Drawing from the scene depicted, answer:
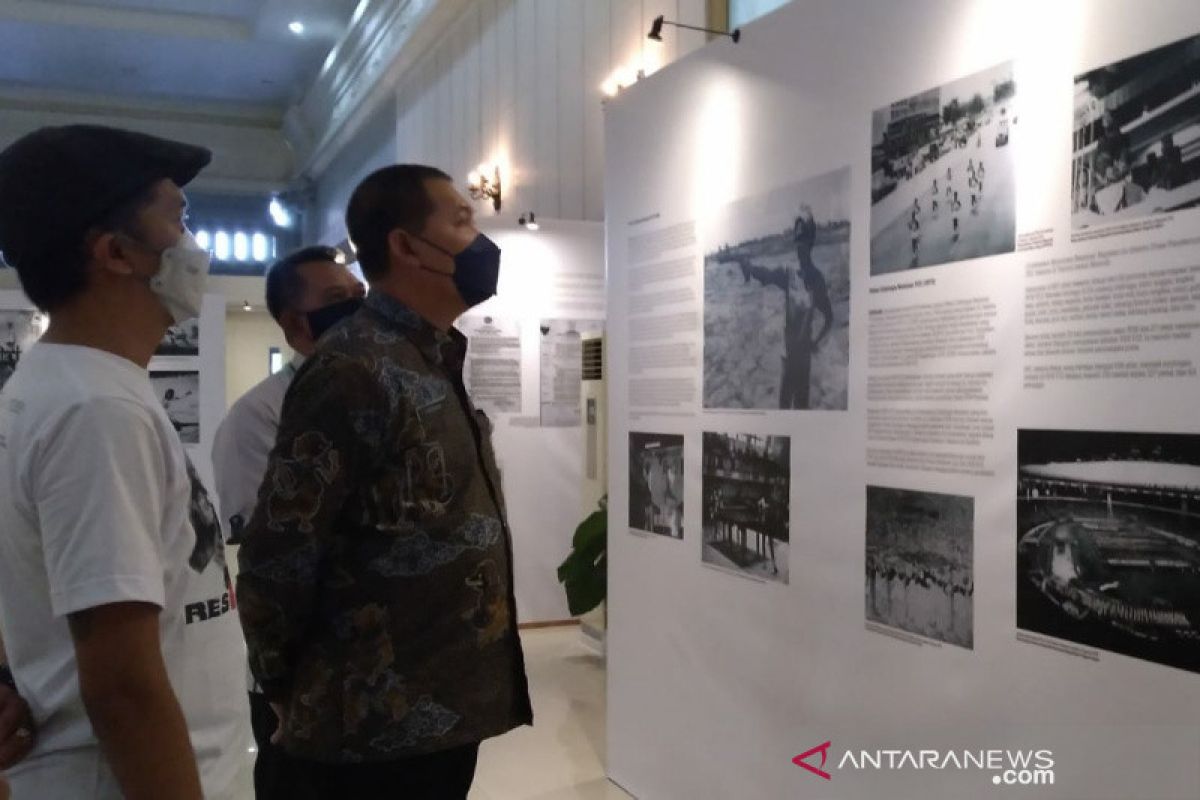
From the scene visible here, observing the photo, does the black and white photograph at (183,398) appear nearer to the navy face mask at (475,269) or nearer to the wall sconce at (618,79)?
the wall sconce at (618,79)

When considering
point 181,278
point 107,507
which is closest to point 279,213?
point 181,278

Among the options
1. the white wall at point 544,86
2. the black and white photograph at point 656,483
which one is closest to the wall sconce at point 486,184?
the white wall at point 544,86

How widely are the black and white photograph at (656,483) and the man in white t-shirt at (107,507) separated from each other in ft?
6.49

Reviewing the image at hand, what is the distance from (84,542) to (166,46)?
36.2 feet

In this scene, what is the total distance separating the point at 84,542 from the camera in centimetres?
107

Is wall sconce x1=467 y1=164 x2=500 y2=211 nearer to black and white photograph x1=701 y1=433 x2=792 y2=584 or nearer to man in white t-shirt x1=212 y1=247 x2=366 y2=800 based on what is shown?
man in white t-shirt x1=212 y1=247 x2=366 y2=800

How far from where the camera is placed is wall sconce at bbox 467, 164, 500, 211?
708cm

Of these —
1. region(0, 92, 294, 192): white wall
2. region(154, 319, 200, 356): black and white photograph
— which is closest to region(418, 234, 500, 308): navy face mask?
region(154, 319, 200, 356): black and white photograph

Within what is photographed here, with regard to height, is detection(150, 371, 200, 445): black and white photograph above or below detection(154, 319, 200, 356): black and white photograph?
below

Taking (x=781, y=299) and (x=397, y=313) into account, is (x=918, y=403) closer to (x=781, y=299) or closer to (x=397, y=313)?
(x=781, y=299)

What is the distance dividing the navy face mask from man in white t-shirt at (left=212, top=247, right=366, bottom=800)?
0.48m

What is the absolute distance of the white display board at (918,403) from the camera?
1.74 m

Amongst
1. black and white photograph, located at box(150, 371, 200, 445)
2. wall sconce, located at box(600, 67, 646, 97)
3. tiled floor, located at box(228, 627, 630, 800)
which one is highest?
wall sconce, located at box(600, 67, 646, 97)

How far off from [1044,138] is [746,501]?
132 centimetres
